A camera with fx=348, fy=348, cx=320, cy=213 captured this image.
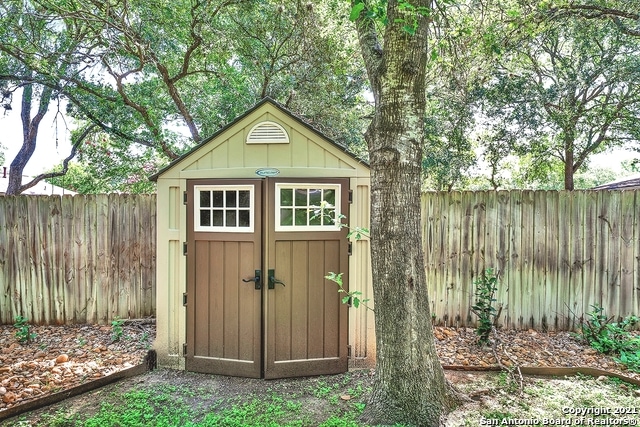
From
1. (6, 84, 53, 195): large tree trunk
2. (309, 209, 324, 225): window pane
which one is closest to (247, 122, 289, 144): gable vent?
(309, 209, 324, 225): window pane

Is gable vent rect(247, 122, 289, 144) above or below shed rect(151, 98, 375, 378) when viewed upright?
above

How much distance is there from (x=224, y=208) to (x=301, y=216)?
833mm

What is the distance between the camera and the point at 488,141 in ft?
28.1

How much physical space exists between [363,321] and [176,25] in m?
5.92

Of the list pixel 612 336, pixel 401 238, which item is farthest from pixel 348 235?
pixel 612 336

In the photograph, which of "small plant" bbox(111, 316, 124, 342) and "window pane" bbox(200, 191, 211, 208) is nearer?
"window pane" bbox(200, 191, 211, 208)

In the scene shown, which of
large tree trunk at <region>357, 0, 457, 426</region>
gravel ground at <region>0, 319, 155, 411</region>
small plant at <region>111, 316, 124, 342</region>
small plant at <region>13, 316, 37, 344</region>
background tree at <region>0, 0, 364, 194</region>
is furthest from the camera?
background tree at <region>0, 0, 364, 194</region>

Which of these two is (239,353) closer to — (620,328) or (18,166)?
(620,328)

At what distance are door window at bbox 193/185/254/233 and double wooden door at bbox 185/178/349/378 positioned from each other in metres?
0.01

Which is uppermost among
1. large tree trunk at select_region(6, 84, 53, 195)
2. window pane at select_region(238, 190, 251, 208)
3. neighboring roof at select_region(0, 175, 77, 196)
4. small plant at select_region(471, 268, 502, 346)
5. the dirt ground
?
large tree trunk at select_region(6, 84, 53, 195)

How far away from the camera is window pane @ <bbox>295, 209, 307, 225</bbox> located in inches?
145

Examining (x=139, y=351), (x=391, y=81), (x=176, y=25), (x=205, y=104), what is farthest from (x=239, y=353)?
(x=205, y=104)

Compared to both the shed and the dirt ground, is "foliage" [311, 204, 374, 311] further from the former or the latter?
the dirt ground

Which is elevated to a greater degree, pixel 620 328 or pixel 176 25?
pixel 176 25
